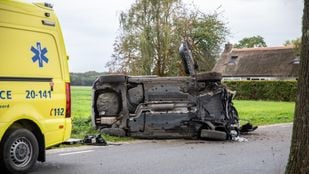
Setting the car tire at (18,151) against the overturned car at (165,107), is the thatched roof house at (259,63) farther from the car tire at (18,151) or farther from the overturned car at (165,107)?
the car tire at (18,151)

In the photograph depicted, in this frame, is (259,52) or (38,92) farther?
(259,52)

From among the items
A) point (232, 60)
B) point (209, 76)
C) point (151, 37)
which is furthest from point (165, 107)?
point (232, 60)

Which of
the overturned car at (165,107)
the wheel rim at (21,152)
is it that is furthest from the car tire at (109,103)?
the wheel rim at (21,152)

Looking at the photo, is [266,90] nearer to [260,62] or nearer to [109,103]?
[260,62]

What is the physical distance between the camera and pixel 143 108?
1391 cm

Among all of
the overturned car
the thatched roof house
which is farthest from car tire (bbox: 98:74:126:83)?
the thatched roof house

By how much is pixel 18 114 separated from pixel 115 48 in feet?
97.5

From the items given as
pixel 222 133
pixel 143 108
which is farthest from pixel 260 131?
pixel 143 108

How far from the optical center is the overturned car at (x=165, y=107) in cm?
1376

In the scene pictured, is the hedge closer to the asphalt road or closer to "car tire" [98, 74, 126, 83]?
"car tire" [98, 74, 126, 83]

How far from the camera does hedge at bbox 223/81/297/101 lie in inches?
1801

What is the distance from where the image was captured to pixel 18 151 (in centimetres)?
790

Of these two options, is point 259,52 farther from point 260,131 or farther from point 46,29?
point 46,29

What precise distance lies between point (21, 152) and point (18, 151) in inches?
2.2
